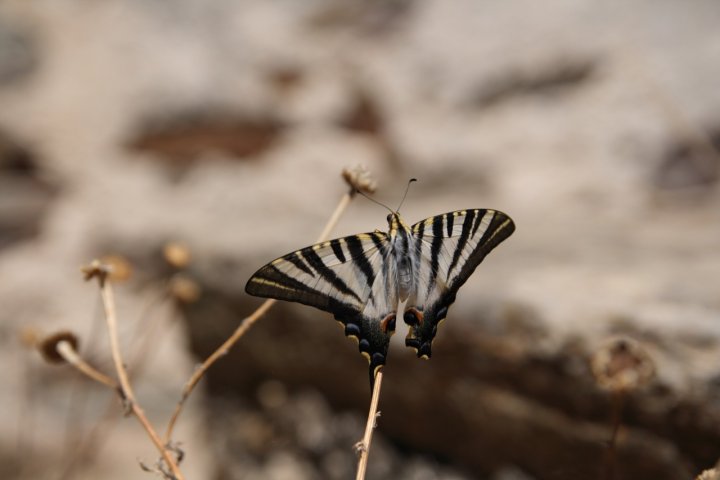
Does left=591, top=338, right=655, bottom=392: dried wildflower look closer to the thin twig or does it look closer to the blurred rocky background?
the blurred rocky background

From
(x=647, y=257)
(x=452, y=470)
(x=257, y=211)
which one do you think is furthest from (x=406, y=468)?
(x=257, y=211)

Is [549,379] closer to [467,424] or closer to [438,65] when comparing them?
[467,424]

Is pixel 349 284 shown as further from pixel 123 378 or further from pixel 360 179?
pixel 123 378

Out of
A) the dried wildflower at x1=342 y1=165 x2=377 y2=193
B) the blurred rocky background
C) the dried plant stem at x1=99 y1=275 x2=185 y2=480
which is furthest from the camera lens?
the blurred rocky background

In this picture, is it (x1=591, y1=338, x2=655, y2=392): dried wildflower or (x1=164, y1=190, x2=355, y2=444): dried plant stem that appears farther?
(x1=591, y1=338, x2=655, y2=392): dried wildflower

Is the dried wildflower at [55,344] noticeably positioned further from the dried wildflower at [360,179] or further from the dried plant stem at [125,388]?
the dried wildflower at [360,179]

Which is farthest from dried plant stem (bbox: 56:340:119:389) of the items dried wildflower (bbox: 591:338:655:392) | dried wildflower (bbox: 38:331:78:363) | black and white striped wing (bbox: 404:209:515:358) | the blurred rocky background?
dried wildflower (bbox: 591:338:655:392)
